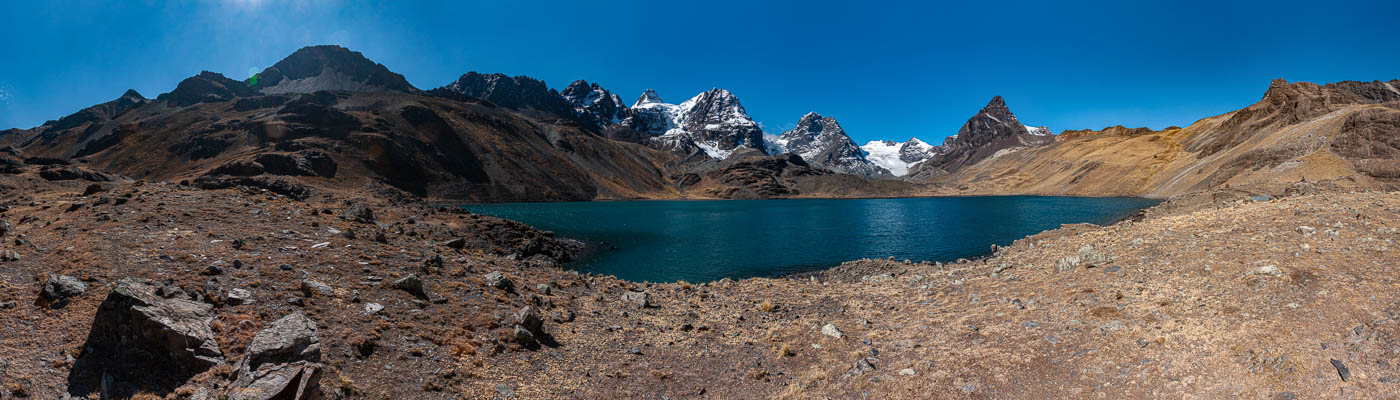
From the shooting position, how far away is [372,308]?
1223cm

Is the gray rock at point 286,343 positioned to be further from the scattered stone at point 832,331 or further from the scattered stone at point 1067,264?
the scattered stone at point 1067,264

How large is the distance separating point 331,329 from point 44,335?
13.4ft

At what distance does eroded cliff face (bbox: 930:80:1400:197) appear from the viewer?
6831 cm

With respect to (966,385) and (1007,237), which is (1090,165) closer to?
(1007,237)

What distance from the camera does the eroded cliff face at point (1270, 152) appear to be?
68.3m

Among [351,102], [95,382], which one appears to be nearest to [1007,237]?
[95,382]

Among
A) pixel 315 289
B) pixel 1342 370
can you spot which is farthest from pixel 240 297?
pixel 1342 370

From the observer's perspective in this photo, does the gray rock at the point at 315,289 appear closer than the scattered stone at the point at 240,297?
No

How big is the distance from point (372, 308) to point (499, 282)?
5.03 meters

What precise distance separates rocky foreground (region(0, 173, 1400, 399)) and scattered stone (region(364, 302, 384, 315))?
0.16m

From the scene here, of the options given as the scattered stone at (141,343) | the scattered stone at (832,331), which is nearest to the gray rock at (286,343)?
the scattered stone at (141,343)

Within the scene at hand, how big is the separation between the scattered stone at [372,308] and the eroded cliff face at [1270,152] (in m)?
75.8

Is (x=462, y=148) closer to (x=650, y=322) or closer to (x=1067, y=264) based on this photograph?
(x=650, y=322)

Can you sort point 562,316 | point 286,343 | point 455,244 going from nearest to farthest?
point 286,343
point 562,316
point 455,244
